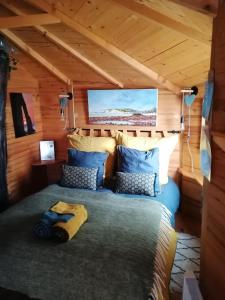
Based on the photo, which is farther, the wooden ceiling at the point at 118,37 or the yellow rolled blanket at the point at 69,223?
the yellow rolled blanket at the point at 69,223

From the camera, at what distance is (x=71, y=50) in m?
2.63

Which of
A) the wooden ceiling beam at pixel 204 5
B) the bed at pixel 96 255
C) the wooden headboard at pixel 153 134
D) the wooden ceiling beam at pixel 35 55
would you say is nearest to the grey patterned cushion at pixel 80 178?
the bed at pixel 96 255

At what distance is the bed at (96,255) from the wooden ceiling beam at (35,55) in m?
1.78

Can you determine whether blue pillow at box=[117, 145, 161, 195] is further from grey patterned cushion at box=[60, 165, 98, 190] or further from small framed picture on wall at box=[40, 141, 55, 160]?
small framed picture on wall at box=[40, 141, 55, 160]

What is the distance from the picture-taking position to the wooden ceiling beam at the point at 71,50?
236cm

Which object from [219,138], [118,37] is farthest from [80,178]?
[219,138]

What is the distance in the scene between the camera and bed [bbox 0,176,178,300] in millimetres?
1337

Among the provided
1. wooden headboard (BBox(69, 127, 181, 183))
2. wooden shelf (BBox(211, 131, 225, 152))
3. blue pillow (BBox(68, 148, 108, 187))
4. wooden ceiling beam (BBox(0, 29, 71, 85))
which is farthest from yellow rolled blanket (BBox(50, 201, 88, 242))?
wooden ceiling beam (BBox(0, 29, 71, 85))

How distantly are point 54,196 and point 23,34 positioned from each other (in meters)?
1.75

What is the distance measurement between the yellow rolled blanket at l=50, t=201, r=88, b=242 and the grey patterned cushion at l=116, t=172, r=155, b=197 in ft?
2.09

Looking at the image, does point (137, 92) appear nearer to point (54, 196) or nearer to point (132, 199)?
point (132, 199)

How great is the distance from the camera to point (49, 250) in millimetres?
1624

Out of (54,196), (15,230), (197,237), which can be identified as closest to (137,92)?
(54,196)

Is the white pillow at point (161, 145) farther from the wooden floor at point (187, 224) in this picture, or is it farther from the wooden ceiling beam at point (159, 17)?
the wooden ceiling beam at point (159, 17)
